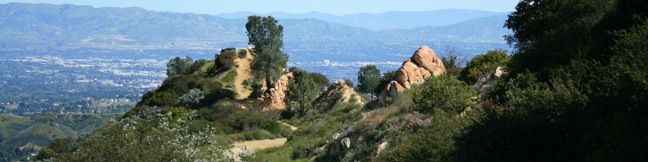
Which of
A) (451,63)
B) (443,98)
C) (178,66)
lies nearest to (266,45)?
(451,63)

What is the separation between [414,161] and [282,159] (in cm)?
1123

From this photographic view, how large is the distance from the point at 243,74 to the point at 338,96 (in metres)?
14.0

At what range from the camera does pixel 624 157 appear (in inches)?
444

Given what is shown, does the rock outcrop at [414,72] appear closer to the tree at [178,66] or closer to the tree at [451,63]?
the tree at [451,63]

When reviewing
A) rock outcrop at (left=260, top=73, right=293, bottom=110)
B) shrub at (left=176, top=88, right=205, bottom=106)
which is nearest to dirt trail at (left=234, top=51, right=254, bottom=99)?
rock outcrop at (left=260, top=73, right=293, bottom=110)

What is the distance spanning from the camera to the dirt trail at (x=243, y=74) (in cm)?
6202

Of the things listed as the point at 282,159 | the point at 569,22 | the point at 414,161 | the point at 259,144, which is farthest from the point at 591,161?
the point at 259,144

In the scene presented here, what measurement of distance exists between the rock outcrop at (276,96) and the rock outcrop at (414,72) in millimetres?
17259

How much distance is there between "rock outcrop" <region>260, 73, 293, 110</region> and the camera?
2317 inches

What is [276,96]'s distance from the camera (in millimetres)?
59875

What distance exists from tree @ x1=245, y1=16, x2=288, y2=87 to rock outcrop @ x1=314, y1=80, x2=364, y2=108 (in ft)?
16.6

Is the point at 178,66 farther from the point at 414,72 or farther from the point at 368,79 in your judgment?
the point at 414,72

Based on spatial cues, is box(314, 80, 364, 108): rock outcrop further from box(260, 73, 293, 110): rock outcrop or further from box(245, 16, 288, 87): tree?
box(245, 16, 288, 87): tree

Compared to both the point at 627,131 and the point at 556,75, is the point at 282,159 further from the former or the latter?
the point at 627,131
